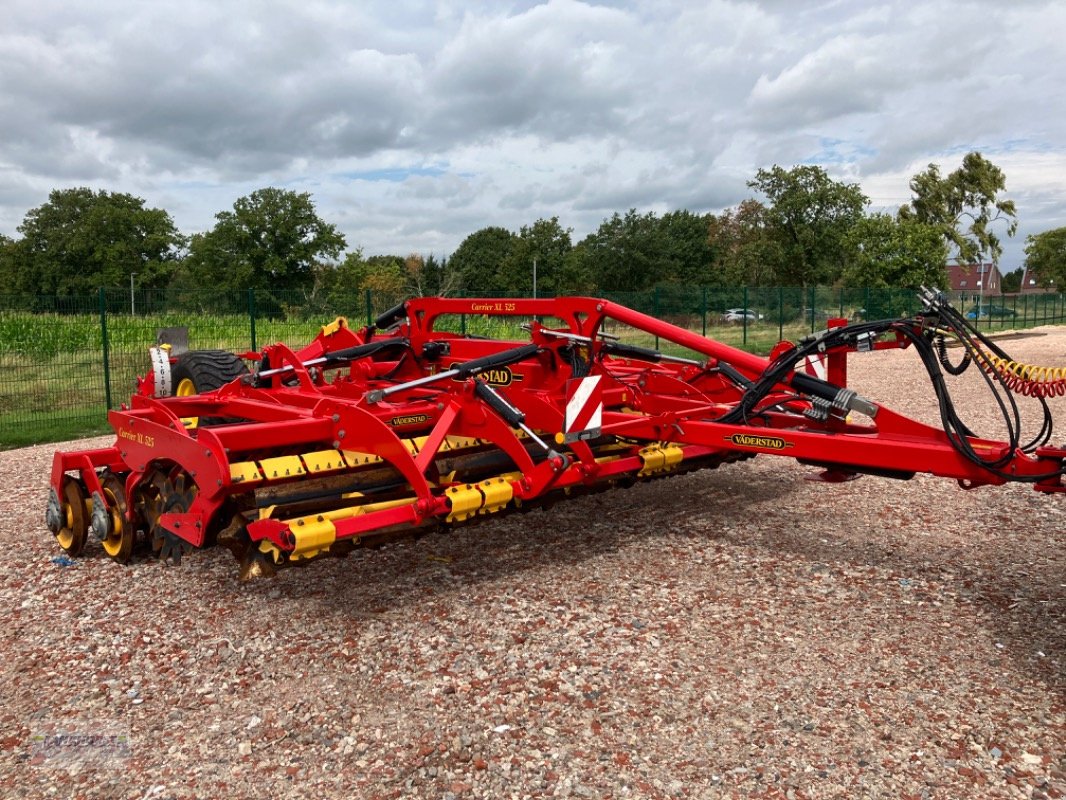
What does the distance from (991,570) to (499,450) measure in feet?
9.31

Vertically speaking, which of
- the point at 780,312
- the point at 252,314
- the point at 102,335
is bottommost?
the point at 102,335

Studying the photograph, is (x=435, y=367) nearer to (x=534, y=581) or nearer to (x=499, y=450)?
(x=499, y=450)

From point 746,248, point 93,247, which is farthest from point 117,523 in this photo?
point 93,247

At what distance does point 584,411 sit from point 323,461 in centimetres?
139

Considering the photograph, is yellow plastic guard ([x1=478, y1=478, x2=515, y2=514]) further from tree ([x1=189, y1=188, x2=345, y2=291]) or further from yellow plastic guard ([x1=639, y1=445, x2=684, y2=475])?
tree ([x1=189, y1=188, x2=345, y2=291])

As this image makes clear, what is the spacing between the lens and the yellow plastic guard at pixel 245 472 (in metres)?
3.98

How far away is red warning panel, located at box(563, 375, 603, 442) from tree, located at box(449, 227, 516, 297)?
5559cm

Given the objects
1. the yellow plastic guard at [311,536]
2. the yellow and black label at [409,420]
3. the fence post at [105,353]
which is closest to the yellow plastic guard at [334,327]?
the yellow and black label at [409,420]

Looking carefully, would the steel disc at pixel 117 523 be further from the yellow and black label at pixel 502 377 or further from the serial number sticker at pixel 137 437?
the yellow and black label at pixel 502 377

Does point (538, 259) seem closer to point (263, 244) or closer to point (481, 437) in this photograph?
point (263, 244)

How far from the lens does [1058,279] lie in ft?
244

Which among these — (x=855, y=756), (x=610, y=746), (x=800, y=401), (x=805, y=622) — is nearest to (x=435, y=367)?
(x=800, y=401)

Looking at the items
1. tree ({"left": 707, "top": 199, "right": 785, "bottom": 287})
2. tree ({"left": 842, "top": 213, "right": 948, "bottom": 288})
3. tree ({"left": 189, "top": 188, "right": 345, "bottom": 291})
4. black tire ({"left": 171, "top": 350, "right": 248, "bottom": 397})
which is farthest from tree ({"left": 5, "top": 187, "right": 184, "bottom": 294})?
black tire ({"left": 171, "top": 350, "right": 248, "bottom": 397})

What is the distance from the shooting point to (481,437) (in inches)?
181
